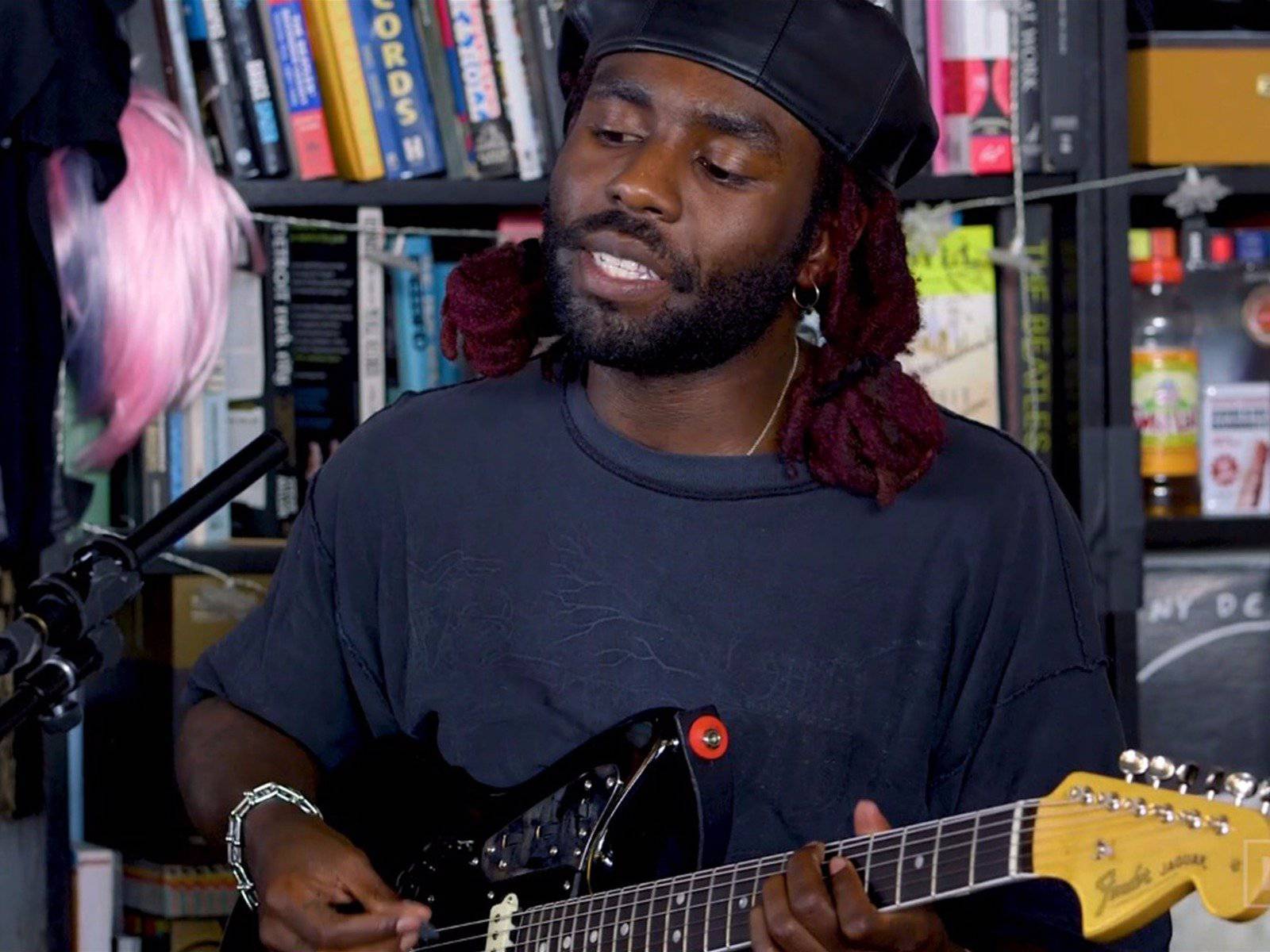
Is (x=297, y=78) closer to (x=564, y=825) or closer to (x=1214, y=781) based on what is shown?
(x=564, y=825)

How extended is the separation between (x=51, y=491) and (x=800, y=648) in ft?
3.34

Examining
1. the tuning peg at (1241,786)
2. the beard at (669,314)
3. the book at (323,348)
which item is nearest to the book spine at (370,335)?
the book at (323,348)

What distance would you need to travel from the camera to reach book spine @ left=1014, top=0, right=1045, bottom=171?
2.36 metres

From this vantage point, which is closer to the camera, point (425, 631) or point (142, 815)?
point (425, 631)

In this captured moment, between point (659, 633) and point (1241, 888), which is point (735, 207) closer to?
point (659, 633)

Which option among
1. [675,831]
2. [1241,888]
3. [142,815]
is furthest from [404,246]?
[1241,888]

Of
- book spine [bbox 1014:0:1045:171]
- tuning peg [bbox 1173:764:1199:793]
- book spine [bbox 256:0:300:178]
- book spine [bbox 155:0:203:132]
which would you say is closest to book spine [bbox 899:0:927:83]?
book spine [bbox 1014:0:1045:171]

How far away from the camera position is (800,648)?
1509mm

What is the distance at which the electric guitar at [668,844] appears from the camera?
1.10 meters

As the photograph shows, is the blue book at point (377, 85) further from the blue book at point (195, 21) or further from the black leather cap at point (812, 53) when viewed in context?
the black leather cap at point (812, 53)

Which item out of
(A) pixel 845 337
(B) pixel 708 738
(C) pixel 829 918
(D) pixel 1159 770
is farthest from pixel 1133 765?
(A) pixel 845 337

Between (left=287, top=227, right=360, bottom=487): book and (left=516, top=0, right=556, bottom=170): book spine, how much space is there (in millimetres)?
258

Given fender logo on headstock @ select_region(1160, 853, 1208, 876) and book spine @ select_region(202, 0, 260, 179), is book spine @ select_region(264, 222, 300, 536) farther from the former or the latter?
fender logo on headstock @ select_region(1160, 853, 1208, 876)

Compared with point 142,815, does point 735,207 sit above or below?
above
